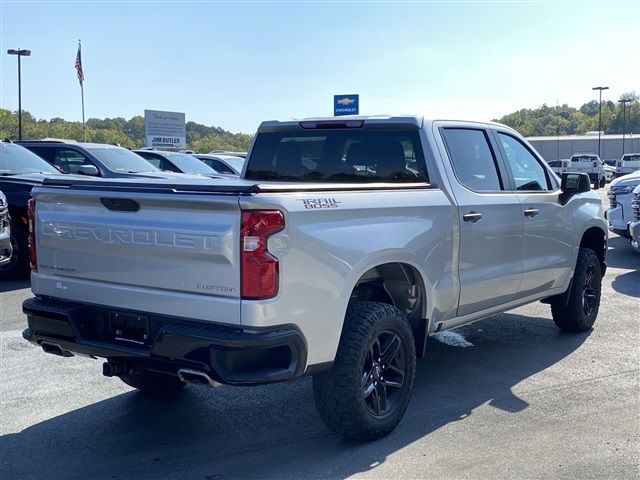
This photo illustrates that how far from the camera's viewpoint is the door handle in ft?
16.4

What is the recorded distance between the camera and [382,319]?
13.8ft

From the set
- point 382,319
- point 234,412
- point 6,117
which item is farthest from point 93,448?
point 6,117

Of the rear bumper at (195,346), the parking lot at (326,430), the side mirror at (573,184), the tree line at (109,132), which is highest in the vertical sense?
the tree line at (109,132)

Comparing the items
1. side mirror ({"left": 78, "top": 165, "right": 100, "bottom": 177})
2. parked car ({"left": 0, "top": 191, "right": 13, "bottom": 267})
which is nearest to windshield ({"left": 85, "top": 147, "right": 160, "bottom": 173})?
side mirror ({"left": 78, "top": 165, "right": 100, "bottom": 177})

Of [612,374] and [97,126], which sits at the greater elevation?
[97,126]

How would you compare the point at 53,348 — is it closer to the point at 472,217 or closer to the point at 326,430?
the point at 326,430

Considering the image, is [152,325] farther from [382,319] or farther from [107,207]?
[382,319]

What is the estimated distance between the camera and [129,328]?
394 centimetres

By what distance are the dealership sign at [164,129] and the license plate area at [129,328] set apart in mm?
38625

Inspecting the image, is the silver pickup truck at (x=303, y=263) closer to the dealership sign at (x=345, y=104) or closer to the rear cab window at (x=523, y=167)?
the rear cab window at (x=523, y=167)

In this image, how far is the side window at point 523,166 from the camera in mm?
5902

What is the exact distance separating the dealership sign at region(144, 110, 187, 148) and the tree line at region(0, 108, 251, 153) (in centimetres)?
899

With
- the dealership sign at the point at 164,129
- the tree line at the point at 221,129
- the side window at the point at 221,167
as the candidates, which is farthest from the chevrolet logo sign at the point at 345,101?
the dealership sign at the point at 164,129

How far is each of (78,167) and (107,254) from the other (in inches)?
338
